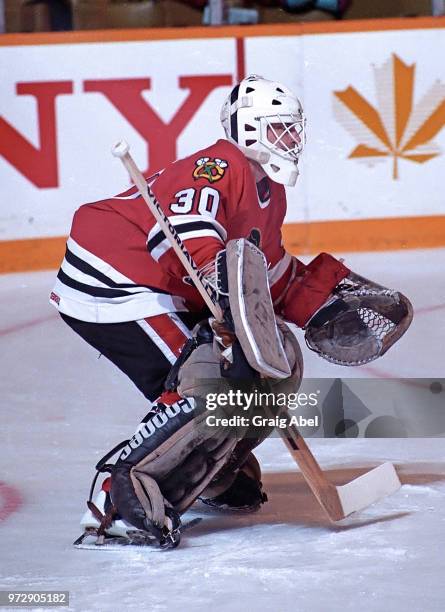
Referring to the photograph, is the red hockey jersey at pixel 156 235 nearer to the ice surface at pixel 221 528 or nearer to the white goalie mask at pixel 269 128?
the white goalie mask at pixel 269 128

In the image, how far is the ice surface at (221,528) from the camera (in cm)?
225

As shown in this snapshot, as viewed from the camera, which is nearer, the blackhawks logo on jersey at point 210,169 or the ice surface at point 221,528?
the ice surface at point 221,528

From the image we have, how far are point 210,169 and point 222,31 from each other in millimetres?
2900

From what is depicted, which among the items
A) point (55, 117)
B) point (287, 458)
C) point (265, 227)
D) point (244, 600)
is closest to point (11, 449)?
Result: point (287, 458)

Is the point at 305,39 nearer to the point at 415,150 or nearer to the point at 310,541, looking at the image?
the point at 415,150

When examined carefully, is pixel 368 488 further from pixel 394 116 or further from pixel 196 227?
pixel 394 116

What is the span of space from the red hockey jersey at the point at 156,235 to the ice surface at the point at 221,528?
0.46 meters

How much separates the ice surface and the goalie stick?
3 centimetres

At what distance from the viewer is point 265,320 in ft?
8.02

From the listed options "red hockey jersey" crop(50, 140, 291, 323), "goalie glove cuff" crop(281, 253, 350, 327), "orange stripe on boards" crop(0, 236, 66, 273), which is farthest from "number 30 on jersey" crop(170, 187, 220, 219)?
"orange stripe on boards" crop(0, 236, 66, 273)

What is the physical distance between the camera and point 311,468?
2.62 metres

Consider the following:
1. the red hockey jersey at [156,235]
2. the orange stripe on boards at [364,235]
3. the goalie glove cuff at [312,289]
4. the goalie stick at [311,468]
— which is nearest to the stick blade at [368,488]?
the goalie stick at [311,468]

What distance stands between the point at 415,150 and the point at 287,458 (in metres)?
2.66

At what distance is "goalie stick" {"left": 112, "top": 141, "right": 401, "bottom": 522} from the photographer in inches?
97.5
